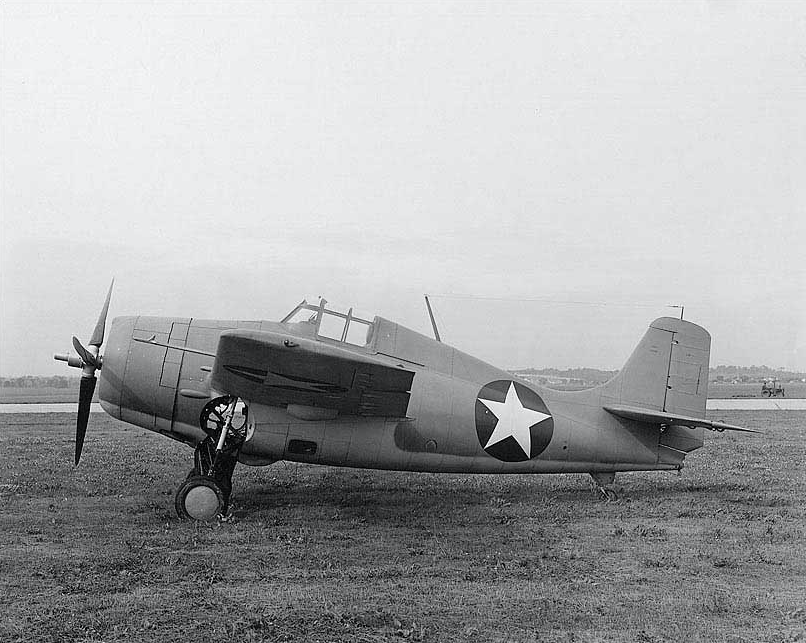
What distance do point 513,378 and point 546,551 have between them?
94.2 inches

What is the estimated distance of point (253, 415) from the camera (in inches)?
273

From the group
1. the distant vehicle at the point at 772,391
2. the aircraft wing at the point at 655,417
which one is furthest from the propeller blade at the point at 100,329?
the distant vehicle at the point at 772,391

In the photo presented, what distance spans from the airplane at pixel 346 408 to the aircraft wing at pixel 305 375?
0.02 m

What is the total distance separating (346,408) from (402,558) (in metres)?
1.88

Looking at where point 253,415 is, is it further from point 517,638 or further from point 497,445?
point 517,638

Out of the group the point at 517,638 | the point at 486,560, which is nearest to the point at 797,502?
the point at 486,560

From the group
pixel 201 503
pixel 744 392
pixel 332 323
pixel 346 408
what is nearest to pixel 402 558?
pixel 346 408

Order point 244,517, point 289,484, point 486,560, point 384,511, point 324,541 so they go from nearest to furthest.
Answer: point 486,560 → point 324,541 → point 244,517 → point 384,511 → point 289,484

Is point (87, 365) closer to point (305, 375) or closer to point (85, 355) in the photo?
point (85, 355)

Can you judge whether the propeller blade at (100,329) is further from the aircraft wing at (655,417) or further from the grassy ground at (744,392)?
the grassy ground at (744,392)

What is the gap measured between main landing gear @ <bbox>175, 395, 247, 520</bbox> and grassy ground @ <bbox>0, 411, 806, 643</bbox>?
229mm

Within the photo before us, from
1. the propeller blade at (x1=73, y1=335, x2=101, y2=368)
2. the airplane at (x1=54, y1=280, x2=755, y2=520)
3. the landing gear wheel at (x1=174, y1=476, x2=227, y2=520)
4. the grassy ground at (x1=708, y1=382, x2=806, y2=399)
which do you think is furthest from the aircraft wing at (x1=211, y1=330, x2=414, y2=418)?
the grassy ground at (x1=708, y1=382, x2=806, y2=399)

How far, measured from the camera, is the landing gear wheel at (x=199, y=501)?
6551mm

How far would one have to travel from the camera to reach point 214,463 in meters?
6.71
